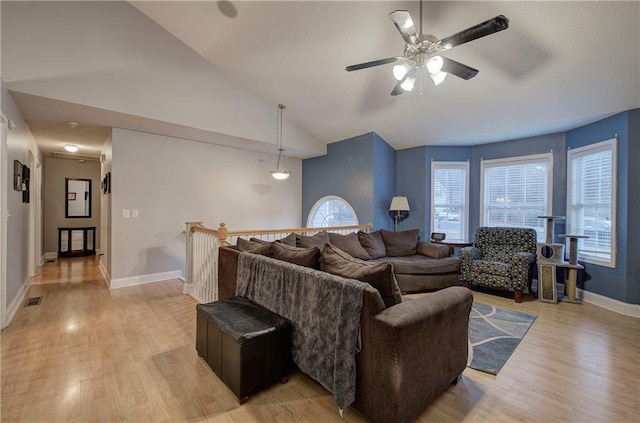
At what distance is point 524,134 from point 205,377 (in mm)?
5410

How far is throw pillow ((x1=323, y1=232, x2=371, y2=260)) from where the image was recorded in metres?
4.38

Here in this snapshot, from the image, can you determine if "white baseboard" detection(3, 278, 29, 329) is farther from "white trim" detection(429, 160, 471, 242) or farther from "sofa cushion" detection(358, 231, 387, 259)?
"white trim" detection(429, 160, 471, 242)

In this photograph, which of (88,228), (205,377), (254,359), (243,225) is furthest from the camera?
(88,228)

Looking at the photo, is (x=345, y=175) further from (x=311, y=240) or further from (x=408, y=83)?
(x=408, y=83)

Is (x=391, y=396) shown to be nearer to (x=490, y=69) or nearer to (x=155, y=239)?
(x=490, y=69)

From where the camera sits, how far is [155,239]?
474 centimetres

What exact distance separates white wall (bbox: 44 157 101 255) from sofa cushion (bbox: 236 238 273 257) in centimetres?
633

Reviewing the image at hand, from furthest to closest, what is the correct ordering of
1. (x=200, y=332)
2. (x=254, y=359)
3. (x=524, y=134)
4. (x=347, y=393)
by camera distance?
(x=524, y=134)
(x=200, y=332)
(x=254, y=359)
(x=347, y=393)

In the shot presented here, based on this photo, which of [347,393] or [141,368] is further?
[141,368]

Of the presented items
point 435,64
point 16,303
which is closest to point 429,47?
point 435,64

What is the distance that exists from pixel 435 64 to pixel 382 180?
3186 mm

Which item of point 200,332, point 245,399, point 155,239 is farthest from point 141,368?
point 155,239

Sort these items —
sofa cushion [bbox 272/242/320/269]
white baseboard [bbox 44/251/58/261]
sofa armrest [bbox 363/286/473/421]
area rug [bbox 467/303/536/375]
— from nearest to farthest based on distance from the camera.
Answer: sofa armrest [bbox 363/286/473/421]
sofa cushion [bbox 272/242/320/269]
area rug [bbox 467/303/536/375]
white baseboard [bbox 44/251/58/261]

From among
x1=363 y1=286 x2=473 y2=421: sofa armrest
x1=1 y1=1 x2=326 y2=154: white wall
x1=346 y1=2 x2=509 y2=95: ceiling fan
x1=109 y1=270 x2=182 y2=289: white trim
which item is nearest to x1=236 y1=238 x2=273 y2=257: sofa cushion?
x1=363 y1=286 x2=473 y2=421: sofa armrest
